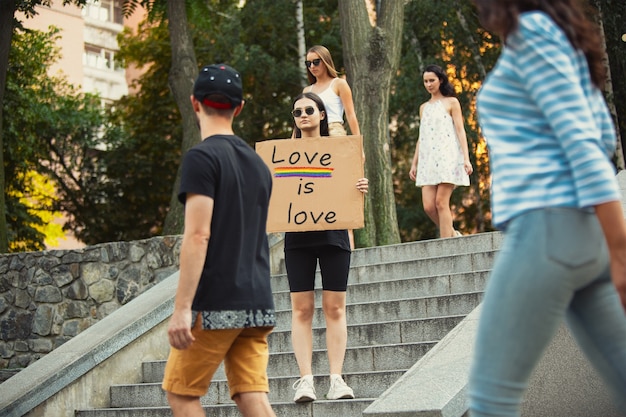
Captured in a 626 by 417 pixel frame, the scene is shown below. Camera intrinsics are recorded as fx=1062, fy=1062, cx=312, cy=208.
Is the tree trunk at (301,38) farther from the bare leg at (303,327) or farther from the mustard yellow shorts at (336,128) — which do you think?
the bare leg at (303,327)

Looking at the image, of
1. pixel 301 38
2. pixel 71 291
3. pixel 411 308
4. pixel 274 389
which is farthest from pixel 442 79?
pixel 301 38

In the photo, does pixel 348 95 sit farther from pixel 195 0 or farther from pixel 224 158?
pixel 195 0

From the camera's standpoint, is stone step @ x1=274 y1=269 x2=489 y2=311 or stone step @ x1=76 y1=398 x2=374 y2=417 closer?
stone step @ x1=76 y1=398 x2=374 y2=417

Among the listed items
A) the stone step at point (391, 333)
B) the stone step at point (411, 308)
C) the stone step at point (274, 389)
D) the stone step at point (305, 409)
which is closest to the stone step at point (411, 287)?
the stone step at point (411, 308)

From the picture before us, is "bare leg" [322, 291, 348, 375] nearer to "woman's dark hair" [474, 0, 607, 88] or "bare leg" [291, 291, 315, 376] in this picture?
"bare leg" [291, 291, 315, 376]

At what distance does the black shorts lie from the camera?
22.7 ft

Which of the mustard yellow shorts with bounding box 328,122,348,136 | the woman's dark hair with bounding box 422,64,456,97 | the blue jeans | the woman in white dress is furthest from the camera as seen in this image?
the woman in white dress

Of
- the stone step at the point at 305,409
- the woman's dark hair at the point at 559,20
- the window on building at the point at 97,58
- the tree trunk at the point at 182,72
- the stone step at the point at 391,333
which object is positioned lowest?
the stone step at the point at 305,409

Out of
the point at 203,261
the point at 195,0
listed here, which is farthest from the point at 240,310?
the point at 195,0

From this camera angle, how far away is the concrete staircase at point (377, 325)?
769cm

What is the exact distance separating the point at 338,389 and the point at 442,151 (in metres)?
4.83

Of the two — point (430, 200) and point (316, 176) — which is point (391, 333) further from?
point (430, 200)

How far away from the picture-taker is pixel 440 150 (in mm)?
11336

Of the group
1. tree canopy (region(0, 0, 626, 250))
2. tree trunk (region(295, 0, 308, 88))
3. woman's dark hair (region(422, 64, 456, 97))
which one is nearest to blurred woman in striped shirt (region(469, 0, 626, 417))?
woman's dark hair (region(422, 64, 456, 97))
